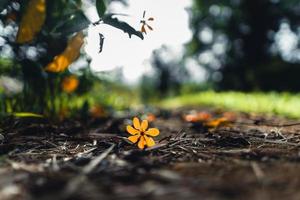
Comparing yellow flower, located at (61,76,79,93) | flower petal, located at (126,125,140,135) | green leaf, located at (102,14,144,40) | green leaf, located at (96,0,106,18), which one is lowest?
flower petal, located at (126,125,140,135)

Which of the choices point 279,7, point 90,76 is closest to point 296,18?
point 279,7

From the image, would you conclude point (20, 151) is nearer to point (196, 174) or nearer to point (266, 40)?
point (196, 174)

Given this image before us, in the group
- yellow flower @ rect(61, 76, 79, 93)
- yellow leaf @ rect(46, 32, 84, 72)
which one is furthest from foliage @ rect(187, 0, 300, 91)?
yellow leaf @ rect(46, 32, 84, 72)

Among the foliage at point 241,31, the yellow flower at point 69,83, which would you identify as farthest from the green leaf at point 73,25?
the foliage at point 241,31

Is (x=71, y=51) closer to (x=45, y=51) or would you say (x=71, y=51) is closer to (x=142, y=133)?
(x=142, y=133)

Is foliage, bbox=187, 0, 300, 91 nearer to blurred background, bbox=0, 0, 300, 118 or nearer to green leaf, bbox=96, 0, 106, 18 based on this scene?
blurred background, bbox=0, 0, 300, 118

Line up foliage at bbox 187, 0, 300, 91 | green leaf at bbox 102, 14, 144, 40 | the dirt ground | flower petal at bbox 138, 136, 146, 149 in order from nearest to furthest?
the dirt ground
flower petal at bbox 138, 136, 146, 149
green leaf at bbox 102, 14, 144, 40
foliage at bbox 187, 0, 300, 91
